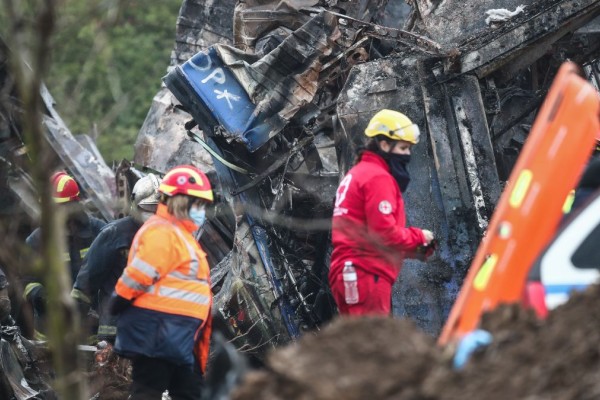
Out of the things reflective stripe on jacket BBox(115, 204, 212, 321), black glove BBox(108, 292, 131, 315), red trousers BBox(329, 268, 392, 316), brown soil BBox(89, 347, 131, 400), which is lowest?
brown soil BBox(89, 347, 131, 400)

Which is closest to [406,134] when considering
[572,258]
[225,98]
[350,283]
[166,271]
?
[350,283]

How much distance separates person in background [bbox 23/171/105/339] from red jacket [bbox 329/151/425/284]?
2.78 meters

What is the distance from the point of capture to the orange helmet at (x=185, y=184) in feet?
20.3

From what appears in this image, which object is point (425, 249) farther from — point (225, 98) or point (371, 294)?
point (225, 98)

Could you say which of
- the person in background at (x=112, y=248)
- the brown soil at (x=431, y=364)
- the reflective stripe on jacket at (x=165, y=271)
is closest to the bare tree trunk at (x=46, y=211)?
the brown soil at (x=431, y=364)

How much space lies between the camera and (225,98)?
878 cm

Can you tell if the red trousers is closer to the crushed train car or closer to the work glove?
the work glove

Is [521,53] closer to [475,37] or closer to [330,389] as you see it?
[475,37]

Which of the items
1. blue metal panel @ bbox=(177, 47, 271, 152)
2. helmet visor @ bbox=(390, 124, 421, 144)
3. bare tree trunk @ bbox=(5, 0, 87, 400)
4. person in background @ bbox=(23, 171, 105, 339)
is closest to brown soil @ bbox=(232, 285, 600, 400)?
bare tree trunk @ bbox=(5, 0, 87, 400)

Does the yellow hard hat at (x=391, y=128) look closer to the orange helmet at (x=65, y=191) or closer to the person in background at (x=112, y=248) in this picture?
the person in background at (x=112, y=248)

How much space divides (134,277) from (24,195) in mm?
6048

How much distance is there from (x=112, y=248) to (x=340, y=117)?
6.81 ft

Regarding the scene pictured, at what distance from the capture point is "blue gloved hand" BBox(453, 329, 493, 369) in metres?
3.05

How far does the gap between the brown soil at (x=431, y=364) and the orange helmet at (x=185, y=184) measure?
10.2 feet
